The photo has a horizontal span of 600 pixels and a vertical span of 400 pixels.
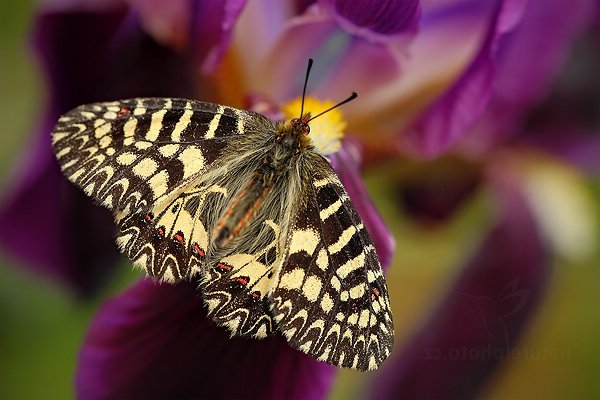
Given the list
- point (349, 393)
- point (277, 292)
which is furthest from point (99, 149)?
point (349, 393)

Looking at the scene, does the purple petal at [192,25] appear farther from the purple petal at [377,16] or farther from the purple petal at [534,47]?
the purple petal at [534,47]

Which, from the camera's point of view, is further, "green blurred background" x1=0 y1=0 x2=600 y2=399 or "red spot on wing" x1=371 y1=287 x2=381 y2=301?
"green blurred background" x1=0 y1=0 x2=600 y2=399

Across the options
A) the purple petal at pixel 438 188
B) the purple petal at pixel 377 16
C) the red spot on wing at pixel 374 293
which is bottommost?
the red spot on wing at pixel 374 293

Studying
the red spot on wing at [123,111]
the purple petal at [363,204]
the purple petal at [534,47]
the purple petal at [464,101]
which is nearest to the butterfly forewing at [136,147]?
the red spot on wing at [123,111]

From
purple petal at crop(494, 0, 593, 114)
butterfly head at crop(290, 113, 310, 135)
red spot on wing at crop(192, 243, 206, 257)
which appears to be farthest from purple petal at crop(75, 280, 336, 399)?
purple petal at crop(494, 0, 593, 114)

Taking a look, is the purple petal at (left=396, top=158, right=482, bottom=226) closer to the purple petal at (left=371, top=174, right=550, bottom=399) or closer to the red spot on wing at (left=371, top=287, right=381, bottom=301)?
the purple petal at (left=371, top=174, right=550, bottom=399)

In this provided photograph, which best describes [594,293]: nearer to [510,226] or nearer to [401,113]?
[510,226]

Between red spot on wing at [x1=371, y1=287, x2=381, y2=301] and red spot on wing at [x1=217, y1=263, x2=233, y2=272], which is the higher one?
red spot on wing at [x1=371, y1=287, x2=381, y2=301]

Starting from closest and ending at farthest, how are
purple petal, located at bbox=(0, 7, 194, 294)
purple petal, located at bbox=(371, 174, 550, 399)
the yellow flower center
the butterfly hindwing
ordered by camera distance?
the butterfly hindwing < the yellow flower center < purple petal, located at bbox=(0, 7, 194, 294) < purple petal, located at bbox=(371, 174, 550, 399)
